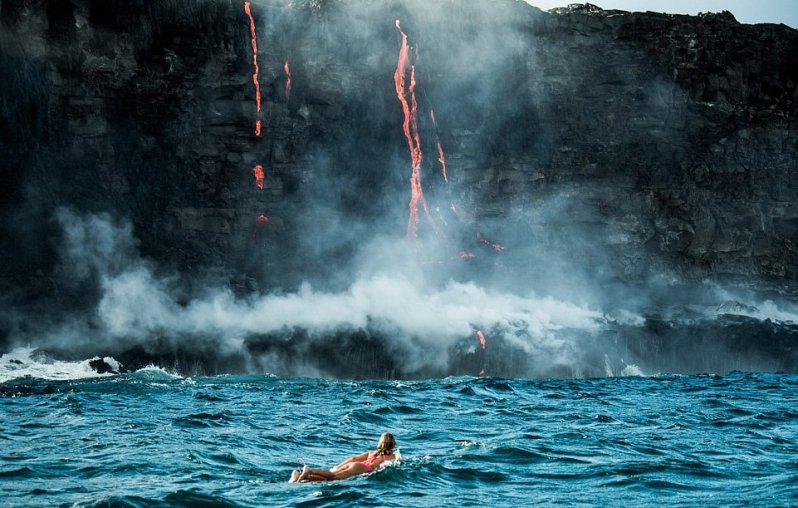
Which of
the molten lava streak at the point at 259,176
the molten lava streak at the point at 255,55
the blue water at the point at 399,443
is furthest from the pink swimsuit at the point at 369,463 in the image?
the molten lava streak at the point at 255,55

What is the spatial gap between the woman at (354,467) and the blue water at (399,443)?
8.3 inches

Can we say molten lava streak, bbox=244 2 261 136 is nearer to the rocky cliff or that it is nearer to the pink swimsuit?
the rocky cliff

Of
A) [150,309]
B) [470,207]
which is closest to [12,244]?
[150,309]

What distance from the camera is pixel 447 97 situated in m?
58.4

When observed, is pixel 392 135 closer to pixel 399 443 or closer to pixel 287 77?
pixel 287 77

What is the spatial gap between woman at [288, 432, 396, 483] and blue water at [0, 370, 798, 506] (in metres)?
0.21

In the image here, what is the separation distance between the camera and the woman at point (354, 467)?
1889 centimetres

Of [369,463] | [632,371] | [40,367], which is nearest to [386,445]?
[369,463]

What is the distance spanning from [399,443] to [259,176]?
31458 mm

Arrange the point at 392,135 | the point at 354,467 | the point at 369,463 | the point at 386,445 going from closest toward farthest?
the point at 354,467, the point at 369,463, the point at 386,445, the point at 392,135

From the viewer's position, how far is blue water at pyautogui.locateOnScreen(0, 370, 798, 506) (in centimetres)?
1847

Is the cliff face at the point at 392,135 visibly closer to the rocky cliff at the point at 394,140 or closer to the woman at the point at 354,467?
the rocky cliff at the point at 394,140

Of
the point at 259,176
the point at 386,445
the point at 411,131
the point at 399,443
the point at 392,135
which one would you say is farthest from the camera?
the point at 411,131

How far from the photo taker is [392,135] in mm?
56562
